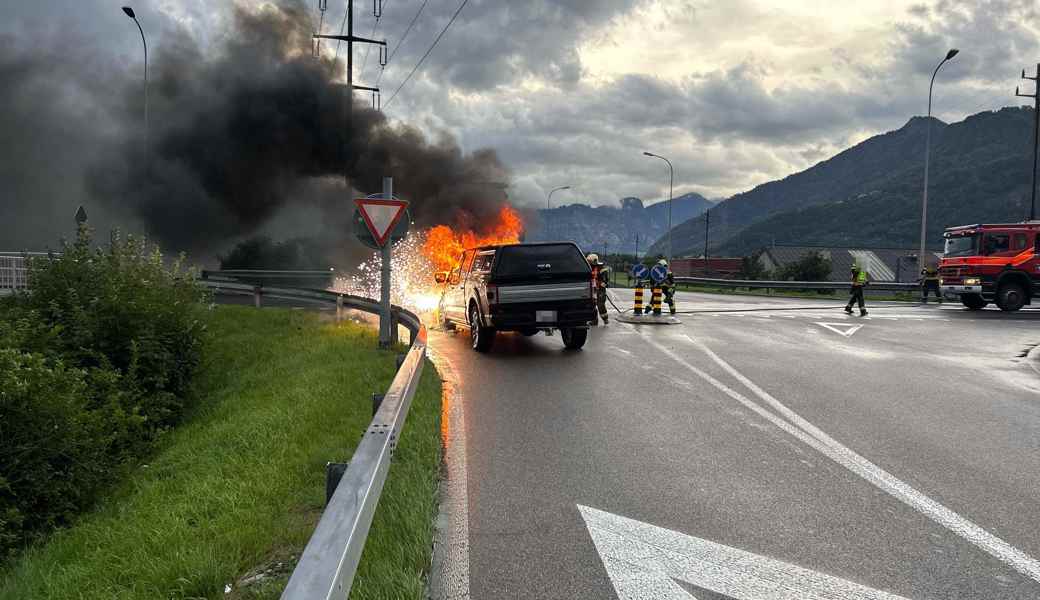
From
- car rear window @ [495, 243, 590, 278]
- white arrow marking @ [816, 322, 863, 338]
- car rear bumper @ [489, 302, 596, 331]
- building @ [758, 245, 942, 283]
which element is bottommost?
white arrow marking @ [816, 322, 863, 338]

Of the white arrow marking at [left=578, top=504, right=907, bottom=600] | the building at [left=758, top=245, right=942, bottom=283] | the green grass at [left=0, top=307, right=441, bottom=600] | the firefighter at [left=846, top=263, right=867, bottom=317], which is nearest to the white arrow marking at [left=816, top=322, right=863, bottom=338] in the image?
the firefighter at [left=846, top=263, right=867, bottom=317]

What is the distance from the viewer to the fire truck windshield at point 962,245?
21.4 metres

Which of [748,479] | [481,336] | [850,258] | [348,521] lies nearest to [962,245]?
[481,336]

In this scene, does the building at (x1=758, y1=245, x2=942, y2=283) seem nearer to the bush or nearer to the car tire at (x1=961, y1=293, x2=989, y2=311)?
the car tire at (x1=961, y1=293, x2=989, y2=311)

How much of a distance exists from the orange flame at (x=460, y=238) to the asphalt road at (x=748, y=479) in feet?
52.6

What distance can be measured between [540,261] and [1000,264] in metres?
16.0

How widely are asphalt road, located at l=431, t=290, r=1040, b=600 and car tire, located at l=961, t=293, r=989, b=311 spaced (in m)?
12.8

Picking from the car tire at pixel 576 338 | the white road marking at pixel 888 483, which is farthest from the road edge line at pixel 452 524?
the car tire at pixel 576 338

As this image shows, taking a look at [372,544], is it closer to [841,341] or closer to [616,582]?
[616,582]

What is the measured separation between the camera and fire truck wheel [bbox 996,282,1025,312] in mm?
20969

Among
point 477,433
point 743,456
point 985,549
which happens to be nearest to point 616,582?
point 985,549

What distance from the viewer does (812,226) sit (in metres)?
170

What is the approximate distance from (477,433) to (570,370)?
3675 millimetres

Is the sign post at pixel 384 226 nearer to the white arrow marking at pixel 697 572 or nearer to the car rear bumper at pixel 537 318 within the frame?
the car rear bumper at pixel 537 318
